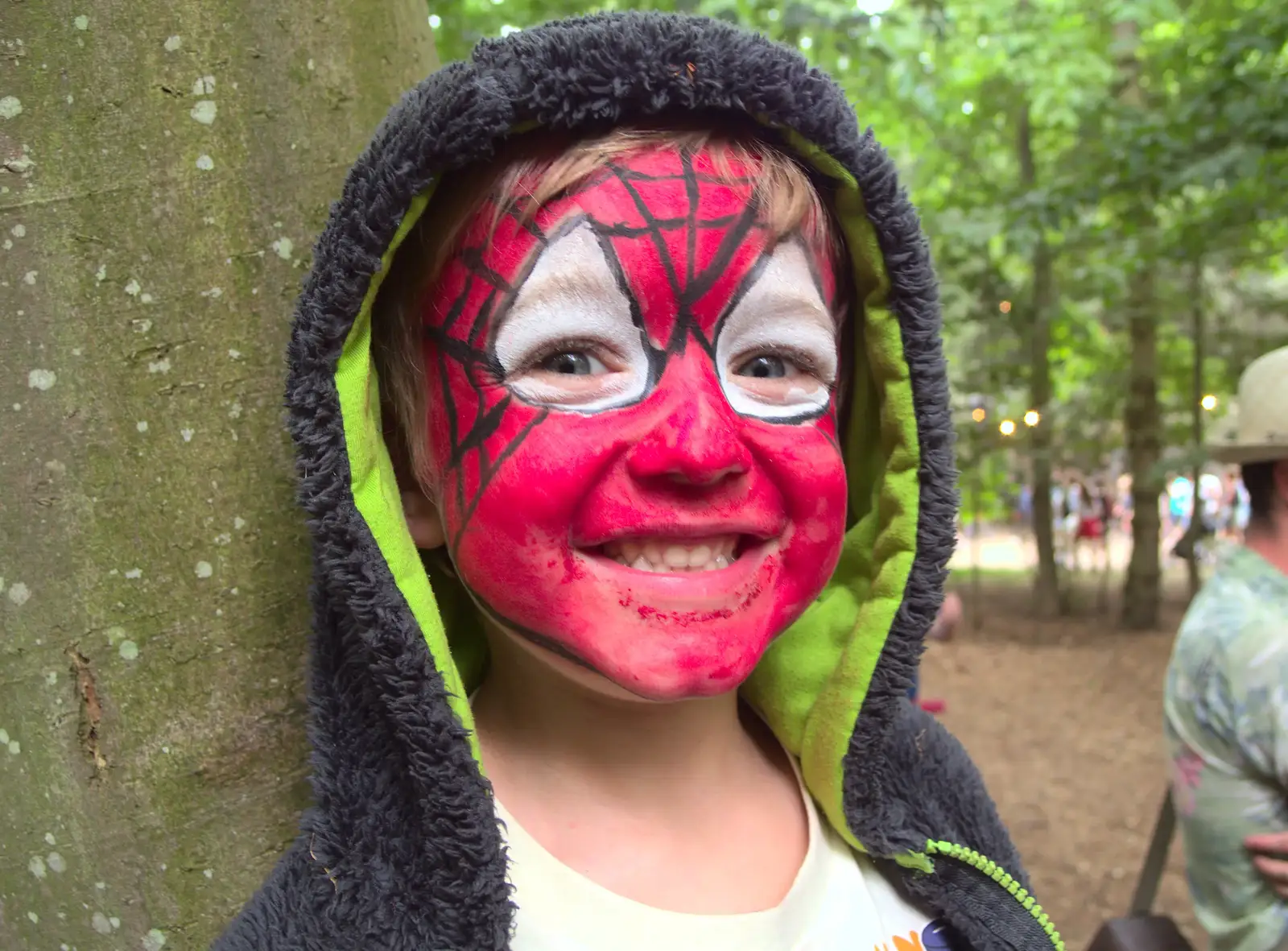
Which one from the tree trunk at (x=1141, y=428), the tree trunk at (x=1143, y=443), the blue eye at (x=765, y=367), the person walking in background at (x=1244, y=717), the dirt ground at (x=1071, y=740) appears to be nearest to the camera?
the blue eye at (x=765, y=367)

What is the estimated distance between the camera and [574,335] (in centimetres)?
109

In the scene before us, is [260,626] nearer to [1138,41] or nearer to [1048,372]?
[1138,41]

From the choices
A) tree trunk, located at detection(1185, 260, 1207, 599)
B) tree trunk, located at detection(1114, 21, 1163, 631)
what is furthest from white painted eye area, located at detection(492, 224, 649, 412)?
tree trunk, located at detection(1114, 21, 1163, 631)

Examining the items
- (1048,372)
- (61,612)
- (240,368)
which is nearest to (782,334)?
(240,368)

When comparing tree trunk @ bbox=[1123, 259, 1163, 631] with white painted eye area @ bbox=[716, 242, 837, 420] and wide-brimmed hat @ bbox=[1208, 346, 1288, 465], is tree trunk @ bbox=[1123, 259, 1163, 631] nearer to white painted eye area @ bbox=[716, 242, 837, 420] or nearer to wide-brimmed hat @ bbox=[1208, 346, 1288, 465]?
wide-brimmed hat @ bbox=[1208, 346, 1288, 465]

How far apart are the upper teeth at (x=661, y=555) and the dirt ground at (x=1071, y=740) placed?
12.6ft

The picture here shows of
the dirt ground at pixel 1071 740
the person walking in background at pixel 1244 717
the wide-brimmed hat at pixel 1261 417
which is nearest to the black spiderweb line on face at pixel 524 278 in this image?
the person walking in background at pixel 1244 717

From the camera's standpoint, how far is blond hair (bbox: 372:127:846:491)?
1097 mm

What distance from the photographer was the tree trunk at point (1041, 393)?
26.5 ft

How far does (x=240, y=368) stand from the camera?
1.15 metres

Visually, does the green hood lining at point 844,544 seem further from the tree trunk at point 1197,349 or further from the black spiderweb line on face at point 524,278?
the tree trunk at point 1197,349

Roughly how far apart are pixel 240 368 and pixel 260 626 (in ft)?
1.03

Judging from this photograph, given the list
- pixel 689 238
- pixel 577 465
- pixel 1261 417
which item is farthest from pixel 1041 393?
pixel 577 465

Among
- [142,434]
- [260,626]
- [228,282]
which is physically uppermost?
[228,282]
